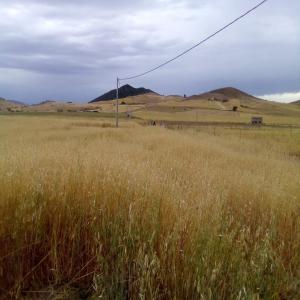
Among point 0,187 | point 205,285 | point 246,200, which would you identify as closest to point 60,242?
point 0,187

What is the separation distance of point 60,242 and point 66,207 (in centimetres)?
42

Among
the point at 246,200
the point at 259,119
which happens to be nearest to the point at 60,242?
the point at 246,200

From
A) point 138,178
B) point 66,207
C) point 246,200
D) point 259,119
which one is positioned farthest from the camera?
point 259,119

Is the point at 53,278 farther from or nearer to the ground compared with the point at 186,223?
nearer to the ground

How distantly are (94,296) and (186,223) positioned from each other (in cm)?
99

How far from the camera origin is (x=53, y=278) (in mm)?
Result: 3113

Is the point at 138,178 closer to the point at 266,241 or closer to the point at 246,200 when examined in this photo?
the point at 246,200

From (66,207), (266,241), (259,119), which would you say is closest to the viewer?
(266,241)

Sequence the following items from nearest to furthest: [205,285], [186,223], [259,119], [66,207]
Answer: [205,285] → [186,223] → [66,207] → [259,119]

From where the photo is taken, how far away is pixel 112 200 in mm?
3707

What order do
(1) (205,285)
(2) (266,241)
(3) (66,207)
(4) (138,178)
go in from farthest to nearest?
1. (4) (138,178)
2. (3) (66,207)
3. (2) (266,241)
4. (1) (205,285)

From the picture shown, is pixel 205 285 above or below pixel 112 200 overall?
below

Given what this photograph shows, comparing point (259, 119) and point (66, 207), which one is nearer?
point (66, 207)

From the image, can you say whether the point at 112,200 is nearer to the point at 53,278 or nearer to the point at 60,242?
the point at 60,242
